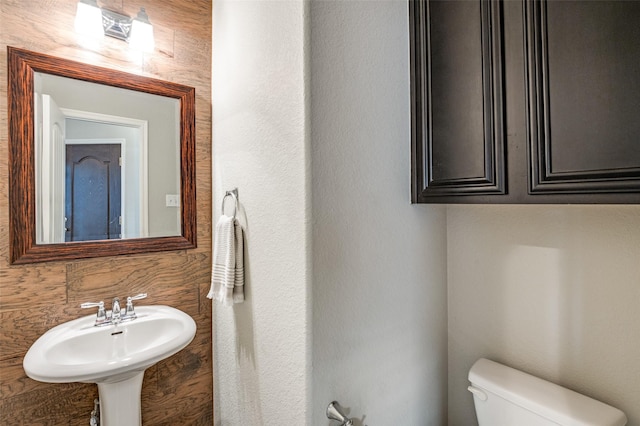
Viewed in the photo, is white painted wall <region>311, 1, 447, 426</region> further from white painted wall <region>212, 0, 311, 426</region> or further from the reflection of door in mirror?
the reflection of door in mirror

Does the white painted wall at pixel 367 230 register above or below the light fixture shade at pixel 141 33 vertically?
below

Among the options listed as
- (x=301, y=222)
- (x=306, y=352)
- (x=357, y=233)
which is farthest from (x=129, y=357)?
(x=357, y=233)

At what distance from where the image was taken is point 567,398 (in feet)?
3.37

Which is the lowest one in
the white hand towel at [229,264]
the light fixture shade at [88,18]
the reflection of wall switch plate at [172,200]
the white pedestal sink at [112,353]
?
the white pedestal sink at [112,353]

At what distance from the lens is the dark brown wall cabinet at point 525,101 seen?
79cm

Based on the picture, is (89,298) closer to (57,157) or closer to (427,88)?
(57,157)

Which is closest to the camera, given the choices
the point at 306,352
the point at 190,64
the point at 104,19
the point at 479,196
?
the point at 306,352

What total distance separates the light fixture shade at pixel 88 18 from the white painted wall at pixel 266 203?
475mm

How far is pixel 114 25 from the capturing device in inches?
51.8

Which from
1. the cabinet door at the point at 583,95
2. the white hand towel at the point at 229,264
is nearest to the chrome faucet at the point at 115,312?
the white hand towel at the point at 229,264

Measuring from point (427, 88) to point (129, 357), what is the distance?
1.36 metres

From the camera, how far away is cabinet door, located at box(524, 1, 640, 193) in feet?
2.53

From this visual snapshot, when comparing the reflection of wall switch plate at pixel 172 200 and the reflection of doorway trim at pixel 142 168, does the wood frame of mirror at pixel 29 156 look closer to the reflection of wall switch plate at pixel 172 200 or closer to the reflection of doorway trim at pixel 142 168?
the reflection of doorway trim at pixel 142 168

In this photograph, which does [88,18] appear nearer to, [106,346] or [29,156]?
[29,156]
